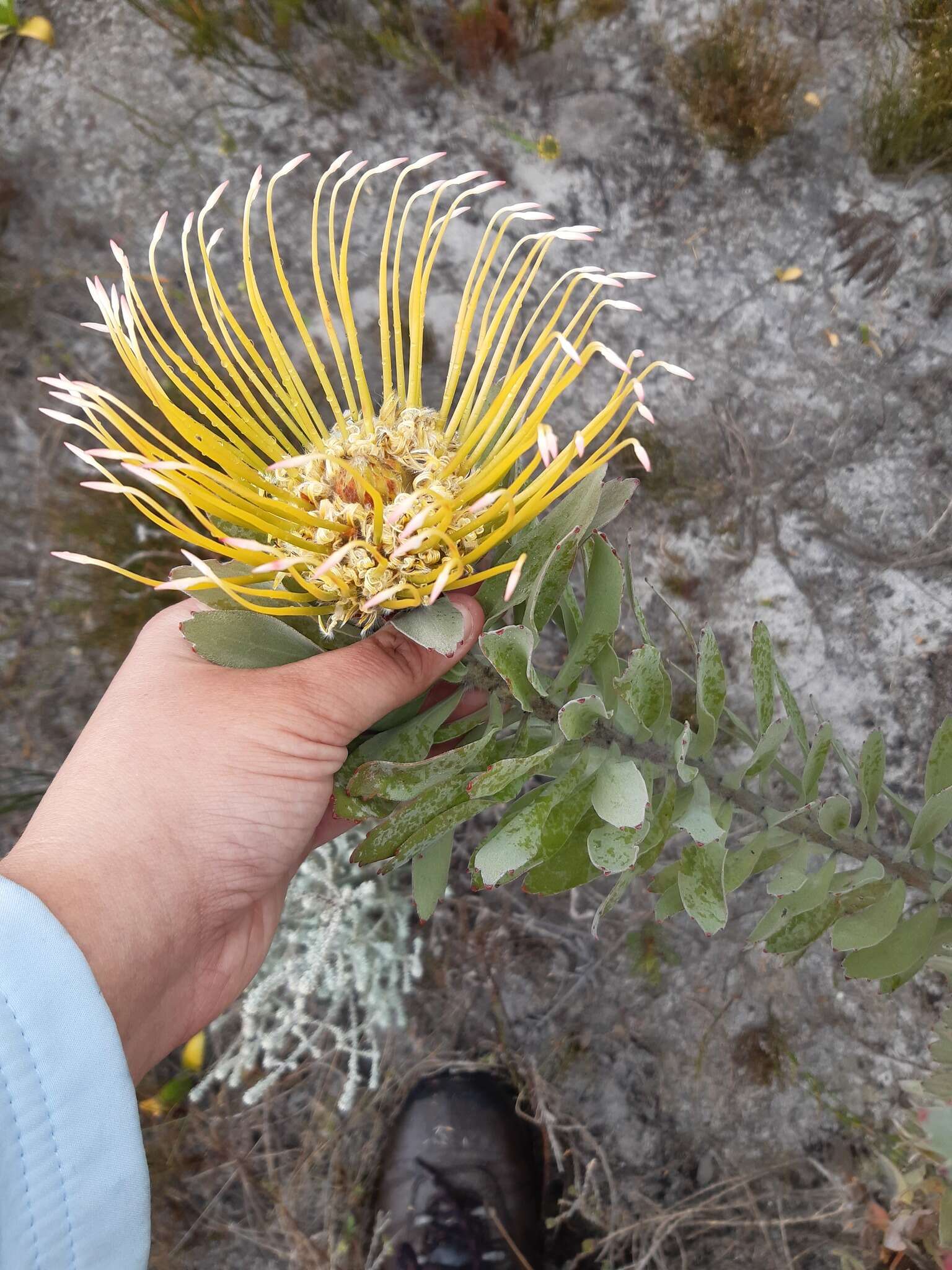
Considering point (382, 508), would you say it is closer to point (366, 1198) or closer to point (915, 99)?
point (915, 99)

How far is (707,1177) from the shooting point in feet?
6.81

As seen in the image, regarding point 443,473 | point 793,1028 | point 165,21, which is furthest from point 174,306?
point 793,1028

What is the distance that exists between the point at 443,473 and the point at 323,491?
0.16 metres

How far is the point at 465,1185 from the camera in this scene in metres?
2.14

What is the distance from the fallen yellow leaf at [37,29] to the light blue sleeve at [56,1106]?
8.19ft

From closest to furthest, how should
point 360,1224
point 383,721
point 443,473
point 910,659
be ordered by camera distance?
point 443,473 → point 383,721 → point 910,659 → point 360,1224

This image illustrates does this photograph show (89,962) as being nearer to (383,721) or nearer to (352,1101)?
(383,721)

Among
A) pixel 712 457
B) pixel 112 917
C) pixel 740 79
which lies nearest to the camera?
pixel 112 917

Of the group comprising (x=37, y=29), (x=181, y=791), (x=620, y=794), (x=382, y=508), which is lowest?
(x=181, y=791)

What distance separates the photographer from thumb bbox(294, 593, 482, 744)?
3.50ft

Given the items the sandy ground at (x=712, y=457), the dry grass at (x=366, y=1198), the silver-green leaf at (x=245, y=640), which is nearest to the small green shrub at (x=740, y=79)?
the sandy ground at (x=712, y=457)

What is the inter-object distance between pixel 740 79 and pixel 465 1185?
110 inches

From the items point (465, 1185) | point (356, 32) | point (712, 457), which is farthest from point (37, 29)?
point (465, 1185)

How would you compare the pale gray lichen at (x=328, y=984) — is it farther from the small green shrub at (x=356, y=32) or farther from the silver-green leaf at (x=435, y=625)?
the small green shrub at (x=356, y=32)
